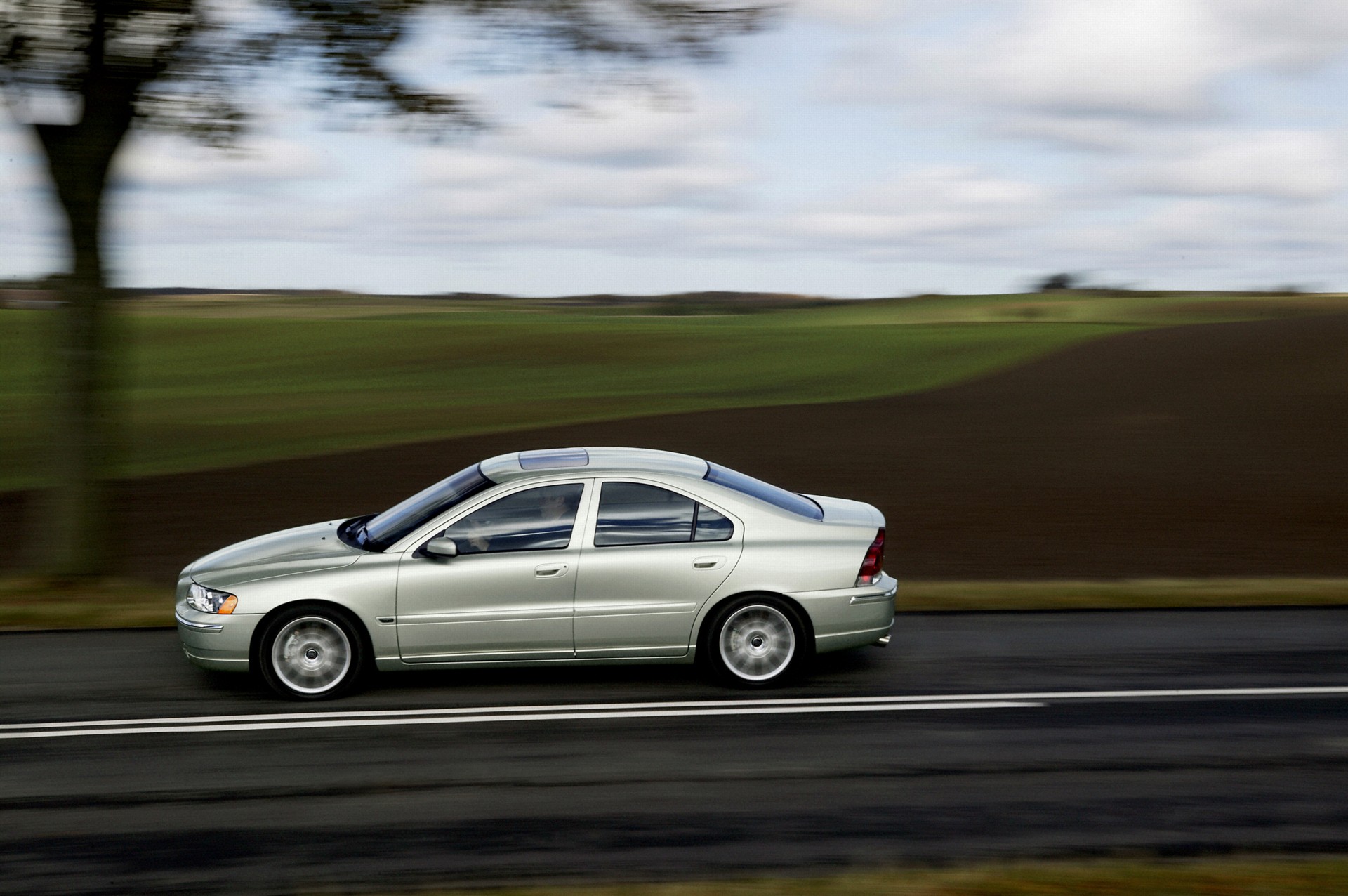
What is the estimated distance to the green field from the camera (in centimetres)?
3156

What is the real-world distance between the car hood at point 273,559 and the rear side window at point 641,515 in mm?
1536

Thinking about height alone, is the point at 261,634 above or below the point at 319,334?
below

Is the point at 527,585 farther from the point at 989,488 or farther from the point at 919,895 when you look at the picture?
the point at 989,488

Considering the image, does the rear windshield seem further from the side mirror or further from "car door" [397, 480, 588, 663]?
the side mirror

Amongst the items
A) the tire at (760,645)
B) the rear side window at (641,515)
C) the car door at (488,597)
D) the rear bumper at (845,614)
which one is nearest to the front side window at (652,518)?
the rear side window at (641,515)

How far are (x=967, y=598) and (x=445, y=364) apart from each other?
152 ft

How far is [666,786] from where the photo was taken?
6480 mm

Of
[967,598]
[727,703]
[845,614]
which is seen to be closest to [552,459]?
[727,703]

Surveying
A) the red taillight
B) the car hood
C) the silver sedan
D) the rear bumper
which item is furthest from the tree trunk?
the red taillight

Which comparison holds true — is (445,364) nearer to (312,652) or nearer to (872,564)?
(312,652)

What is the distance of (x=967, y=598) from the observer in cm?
1122

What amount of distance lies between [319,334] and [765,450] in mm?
44503

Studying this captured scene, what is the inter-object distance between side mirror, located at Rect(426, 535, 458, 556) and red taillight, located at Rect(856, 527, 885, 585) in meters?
2.53

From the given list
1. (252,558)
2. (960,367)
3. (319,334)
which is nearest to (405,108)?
(252,558)
